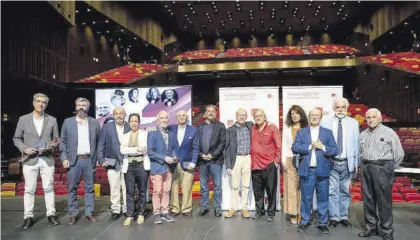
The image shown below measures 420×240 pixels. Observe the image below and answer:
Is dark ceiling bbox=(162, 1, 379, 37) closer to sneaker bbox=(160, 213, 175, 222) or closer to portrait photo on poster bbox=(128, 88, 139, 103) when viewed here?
portrait photo on poster bbox=(128, 88, 139, 103)

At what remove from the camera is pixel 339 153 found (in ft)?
13.3

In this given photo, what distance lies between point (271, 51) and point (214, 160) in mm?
18934

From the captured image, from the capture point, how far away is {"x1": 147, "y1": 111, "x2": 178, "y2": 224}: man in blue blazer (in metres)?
4.28

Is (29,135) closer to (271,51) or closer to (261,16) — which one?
(271,51)

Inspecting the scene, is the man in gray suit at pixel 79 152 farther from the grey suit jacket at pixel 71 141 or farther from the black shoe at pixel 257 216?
the black shoe at pixel 257 216

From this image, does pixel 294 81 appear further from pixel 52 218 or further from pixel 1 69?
pixel 52 218

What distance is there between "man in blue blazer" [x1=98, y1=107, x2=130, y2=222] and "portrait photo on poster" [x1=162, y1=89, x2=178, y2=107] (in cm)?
134

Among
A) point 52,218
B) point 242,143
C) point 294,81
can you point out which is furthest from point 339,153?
point 294,81

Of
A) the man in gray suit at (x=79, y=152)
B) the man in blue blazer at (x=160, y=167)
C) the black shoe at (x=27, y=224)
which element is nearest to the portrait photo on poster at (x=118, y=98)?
the man in gray suit at (x=79, y=152)

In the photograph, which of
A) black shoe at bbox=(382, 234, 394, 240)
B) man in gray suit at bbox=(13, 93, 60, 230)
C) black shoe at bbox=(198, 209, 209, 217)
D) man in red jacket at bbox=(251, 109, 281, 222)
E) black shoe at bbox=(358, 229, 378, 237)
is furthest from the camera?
black shoe at bbox=(198, 209, 209, 217)

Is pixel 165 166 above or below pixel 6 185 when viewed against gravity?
above

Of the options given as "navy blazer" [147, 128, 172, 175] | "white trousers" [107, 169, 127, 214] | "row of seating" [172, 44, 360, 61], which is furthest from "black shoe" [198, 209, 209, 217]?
"row of seating" [172, 44, 360, 61]

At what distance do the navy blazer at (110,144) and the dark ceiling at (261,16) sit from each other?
17558mm

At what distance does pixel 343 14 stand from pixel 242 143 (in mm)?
21715
